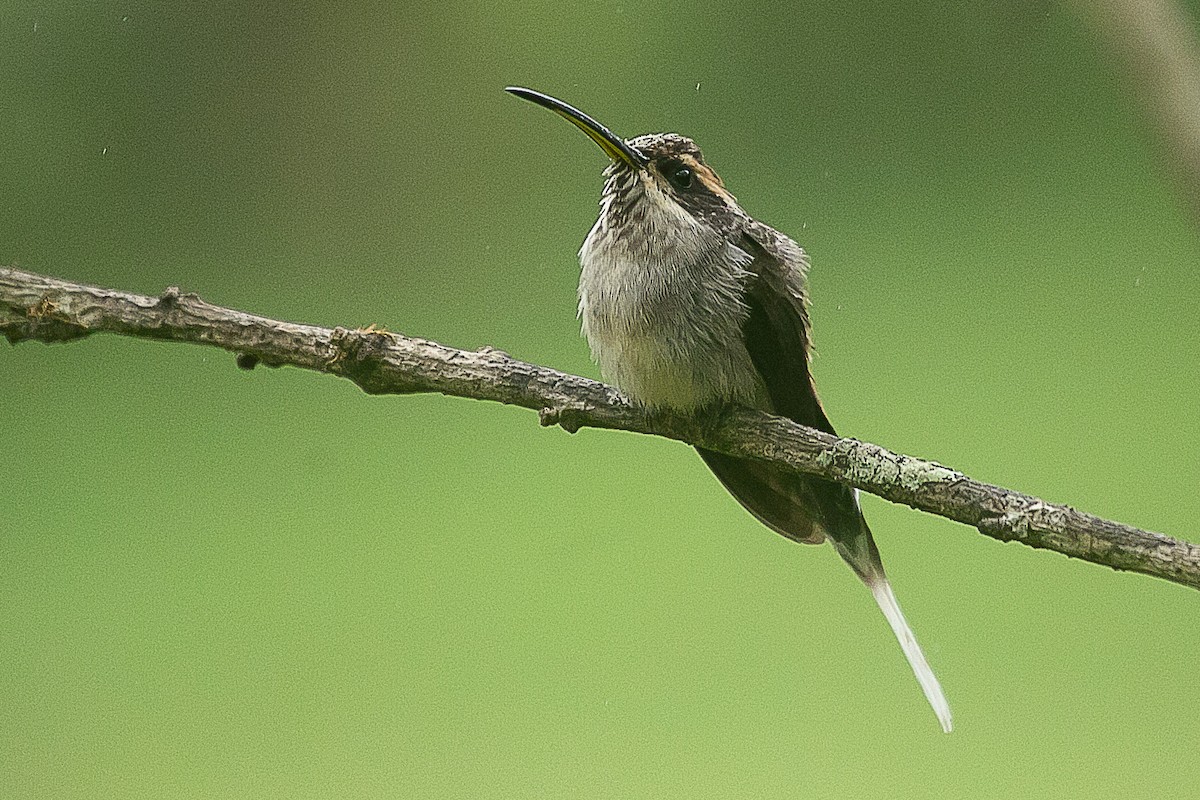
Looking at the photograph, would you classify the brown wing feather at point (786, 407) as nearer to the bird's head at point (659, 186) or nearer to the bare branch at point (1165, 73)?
the bird's head at point (659, 186)

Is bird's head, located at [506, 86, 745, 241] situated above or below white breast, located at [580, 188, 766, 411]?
above

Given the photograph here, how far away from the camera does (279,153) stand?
110 inches

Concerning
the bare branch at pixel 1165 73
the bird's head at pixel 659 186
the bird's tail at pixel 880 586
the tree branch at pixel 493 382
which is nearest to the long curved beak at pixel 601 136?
the bird's head at pixel 659 186

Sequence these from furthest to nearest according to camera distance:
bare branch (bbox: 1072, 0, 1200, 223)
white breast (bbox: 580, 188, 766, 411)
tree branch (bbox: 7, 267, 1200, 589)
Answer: white breast (bbox: 580, 188, 766, 411) < tree branch (bbox: 7, 267, 1200, 589) < bare branch (bbox: 1072, 0, 1200, 223)

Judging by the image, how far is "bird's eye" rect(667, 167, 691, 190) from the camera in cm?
160

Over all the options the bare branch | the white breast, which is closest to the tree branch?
A: the white breast

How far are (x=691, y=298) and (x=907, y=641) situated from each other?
21.2 inches

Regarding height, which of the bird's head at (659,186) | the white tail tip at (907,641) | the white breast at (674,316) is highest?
the bird's head at (659,186)

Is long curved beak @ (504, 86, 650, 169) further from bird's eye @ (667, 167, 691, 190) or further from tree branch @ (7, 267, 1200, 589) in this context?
tree branch @ (7, 267, 1200, 589)

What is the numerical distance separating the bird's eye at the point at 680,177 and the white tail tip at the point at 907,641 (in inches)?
21.1

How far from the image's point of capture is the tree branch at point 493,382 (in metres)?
1.24

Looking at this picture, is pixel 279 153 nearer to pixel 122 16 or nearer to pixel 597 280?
pixel 122 16

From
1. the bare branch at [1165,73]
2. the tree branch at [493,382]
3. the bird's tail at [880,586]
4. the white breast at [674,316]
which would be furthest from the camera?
the bird's tail at [880,586]

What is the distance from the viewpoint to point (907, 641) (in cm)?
174
